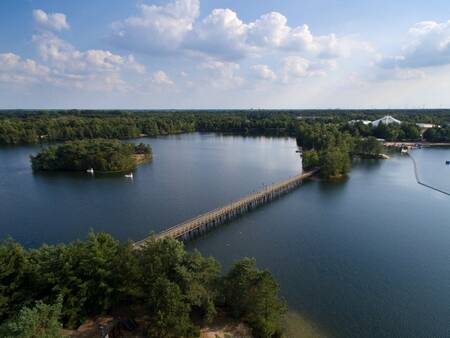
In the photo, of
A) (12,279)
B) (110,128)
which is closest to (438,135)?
(110,128)

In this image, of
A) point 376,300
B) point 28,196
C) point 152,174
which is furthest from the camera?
point 152,174

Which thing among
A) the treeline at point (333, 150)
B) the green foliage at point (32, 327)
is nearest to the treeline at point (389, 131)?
the treeline at point (333, 150)

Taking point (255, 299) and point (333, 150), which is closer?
point (255, 299)

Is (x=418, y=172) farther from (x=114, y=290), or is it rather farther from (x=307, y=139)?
(x=114, y=290)

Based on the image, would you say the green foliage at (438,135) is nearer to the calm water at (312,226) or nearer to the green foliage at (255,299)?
the calm water at (312,226)

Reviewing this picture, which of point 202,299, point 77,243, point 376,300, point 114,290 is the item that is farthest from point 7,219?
point 376,300

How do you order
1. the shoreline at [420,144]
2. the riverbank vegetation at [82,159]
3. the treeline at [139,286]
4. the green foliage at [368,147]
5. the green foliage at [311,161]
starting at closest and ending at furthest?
the treeline at [139,286] → the green foliage at [311,161] → the riverbank vegetation at [82,159] → the green foliage at [368,147] → the shoreline at [420,144]

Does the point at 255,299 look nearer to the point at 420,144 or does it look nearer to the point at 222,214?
the point at 222,214
